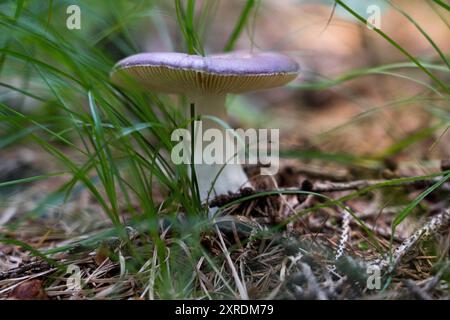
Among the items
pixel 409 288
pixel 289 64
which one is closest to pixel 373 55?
pixel 289 64

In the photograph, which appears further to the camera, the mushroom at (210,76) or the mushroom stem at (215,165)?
the mushroom stem at (215,165)

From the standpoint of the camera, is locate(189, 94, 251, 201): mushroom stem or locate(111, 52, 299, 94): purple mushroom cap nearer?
locate(111, 52, 299, 94): purple mushroom cap

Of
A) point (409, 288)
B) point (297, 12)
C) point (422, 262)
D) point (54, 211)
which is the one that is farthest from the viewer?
point (297, 12)

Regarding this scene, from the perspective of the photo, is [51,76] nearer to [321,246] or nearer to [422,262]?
[321,246]

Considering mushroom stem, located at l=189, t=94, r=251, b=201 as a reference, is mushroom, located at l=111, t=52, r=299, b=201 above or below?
above

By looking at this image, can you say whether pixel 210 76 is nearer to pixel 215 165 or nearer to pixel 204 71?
pixel 204 71
